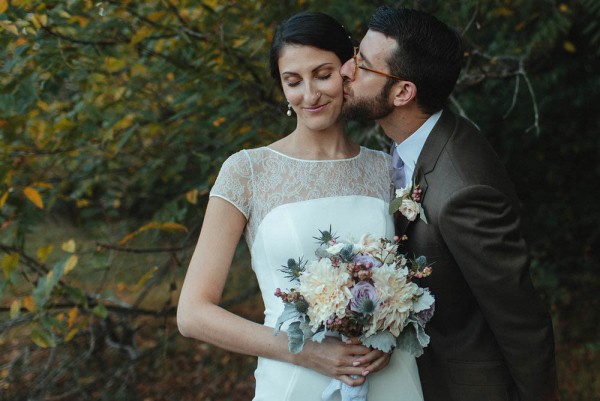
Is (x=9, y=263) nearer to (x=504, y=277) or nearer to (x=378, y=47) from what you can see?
(x=378, y=47)

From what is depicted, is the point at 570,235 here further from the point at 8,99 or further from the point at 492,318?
the point at 8,99

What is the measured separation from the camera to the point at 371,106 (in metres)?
Answer: 2.42

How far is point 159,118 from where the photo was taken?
4.12m

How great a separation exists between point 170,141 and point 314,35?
1870 millimetres

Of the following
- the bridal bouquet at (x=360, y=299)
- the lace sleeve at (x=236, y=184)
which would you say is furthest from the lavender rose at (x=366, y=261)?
the lace sleeve at (x=236, y=184)

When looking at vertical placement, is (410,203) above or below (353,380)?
above

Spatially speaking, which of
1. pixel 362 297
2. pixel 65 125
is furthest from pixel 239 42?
pixel 362 297

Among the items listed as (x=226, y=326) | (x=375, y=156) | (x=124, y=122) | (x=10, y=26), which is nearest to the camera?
(x=226, y=326)

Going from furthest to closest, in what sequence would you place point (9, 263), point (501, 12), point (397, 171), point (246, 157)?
1. point (501, 12)
2. point (9, 263)
3. point (397, 171)
4. point (246, 157)

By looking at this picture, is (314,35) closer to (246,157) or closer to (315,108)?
(315,108)

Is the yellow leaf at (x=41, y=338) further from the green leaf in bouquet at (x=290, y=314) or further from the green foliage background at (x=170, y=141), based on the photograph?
the green leaf in bouquet at (x=290, y=314)

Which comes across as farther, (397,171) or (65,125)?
(65,125)

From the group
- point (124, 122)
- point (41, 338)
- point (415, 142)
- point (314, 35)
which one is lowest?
point (41, 338)

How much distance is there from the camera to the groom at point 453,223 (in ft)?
6.75
